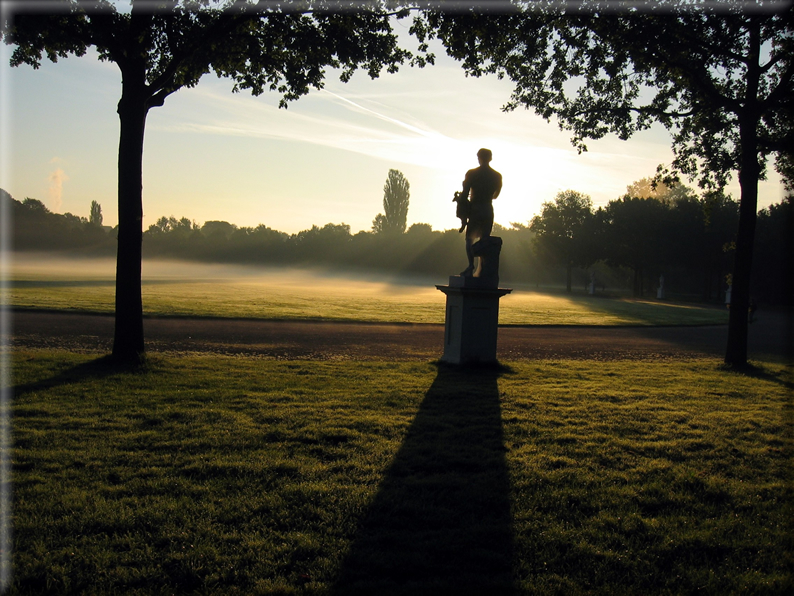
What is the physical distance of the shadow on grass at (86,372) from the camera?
314 inches

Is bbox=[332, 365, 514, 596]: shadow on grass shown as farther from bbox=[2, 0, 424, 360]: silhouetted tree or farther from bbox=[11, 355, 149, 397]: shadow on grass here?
bbox=[2, 0, 424, 360]: silhouetted tree

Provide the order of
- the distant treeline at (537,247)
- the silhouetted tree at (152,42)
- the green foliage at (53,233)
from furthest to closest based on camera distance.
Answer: the green foliage at (53,233) < the distant treeline at (537,247) < the silhouetted tree at (152,42)

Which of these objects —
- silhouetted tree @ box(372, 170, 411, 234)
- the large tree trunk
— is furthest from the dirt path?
silhouetted tree @ box(372, 170, 411, 234)

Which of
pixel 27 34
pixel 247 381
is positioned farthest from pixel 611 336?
pixel 27 34

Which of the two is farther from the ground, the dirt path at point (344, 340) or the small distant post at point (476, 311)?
the small distant post at point (476, 311)

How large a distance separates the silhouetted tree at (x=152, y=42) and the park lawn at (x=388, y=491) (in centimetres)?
289

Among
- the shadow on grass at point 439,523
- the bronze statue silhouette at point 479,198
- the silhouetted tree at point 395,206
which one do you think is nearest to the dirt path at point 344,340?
the bronze statue silhouette at point 479,198

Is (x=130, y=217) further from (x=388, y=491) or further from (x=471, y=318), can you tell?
(x=388, y=491)

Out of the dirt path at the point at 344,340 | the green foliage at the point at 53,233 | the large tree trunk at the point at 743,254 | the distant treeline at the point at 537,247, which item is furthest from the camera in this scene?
the green foliage at the point at 53,233

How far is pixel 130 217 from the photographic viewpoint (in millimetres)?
10172

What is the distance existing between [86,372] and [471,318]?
23.1ft

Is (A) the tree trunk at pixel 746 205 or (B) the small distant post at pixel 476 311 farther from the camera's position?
(A) the tree trunk at pixel 746 205

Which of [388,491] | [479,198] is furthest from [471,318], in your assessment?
[388,491]

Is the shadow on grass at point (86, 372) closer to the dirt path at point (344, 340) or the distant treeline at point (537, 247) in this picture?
the dirt path at point (344, 340)
